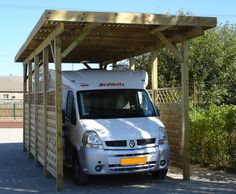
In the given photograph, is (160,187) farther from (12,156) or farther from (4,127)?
(4,127)

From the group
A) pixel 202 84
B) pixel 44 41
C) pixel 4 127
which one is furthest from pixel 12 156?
pixel 4 127

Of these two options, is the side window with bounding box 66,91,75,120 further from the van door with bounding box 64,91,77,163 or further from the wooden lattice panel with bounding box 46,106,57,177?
the wooden lattice panel with bounding box 46,106,57,177

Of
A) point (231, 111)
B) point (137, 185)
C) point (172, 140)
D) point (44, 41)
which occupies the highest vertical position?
point (44, 41)

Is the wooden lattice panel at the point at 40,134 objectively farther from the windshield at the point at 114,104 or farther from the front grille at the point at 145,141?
the front grille at the point at 145,141

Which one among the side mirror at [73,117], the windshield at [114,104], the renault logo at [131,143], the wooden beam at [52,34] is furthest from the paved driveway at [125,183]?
the wooden beam at [52,34]

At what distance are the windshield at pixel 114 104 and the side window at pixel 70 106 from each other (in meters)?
0.24

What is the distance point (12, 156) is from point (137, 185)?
667cm

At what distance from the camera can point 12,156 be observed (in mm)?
14836

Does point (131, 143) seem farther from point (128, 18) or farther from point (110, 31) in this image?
point (110, 31)

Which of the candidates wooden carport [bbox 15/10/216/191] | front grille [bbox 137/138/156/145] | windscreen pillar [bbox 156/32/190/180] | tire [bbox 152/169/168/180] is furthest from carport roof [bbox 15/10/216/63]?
tire [bbox 152/169/168/180]

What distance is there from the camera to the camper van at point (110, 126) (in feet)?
29.3

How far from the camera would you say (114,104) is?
10.2m

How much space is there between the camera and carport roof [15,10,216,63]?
341 inches

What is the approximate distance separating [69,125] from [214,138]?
3600 mm
